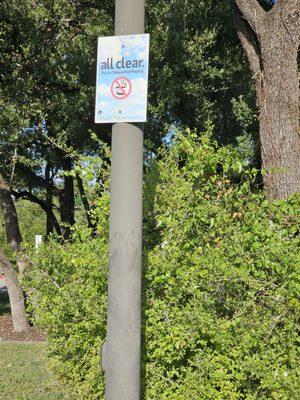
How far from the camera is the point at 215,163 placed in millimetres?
4023

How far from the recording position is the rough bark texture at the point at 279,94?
5.23 meters

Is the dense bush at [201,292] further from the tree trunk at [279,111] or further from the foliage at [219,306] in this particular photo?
the tree trunk at [279,111]

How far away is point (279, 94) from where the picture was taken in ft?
18.0

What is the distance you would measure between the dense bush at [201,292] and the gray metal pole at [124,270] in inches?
17.7

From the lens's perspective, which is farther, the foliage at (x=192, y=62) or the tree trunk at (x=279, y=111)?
the foliage at (x=192, y=62)

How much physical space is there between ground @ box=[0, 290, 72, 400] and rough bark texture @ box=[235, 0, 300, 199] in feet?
9.26

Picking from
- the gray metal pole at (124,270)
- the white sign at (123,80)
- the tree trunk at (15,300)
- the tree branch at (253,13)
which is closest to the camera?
the gray metal pole at (124,270)

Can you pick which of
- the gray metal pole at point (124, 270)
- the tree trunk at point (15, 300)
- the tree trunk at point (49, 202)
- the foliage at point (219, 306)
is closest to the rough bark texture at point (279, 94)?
the foliage at point (219, 306)

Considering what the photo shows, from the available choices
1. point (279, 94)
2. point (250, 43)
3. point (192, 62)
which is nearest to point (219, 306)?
point (279, 94)

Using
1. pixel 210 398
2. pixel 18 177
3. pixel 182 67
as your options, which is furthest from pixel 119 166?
pixel 18 177

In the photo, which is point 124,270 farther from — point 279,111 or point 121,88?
point 279,111

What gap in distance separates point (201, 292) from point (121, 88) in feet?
4.83

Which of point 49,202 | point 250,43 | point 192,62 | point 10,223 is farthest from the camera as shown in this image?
point 49,202

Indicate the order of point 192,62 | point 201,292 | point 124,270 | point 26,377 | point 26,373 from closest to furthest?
point 124,270, point 201,292, point 26,377, point 26,373, point 192,62
